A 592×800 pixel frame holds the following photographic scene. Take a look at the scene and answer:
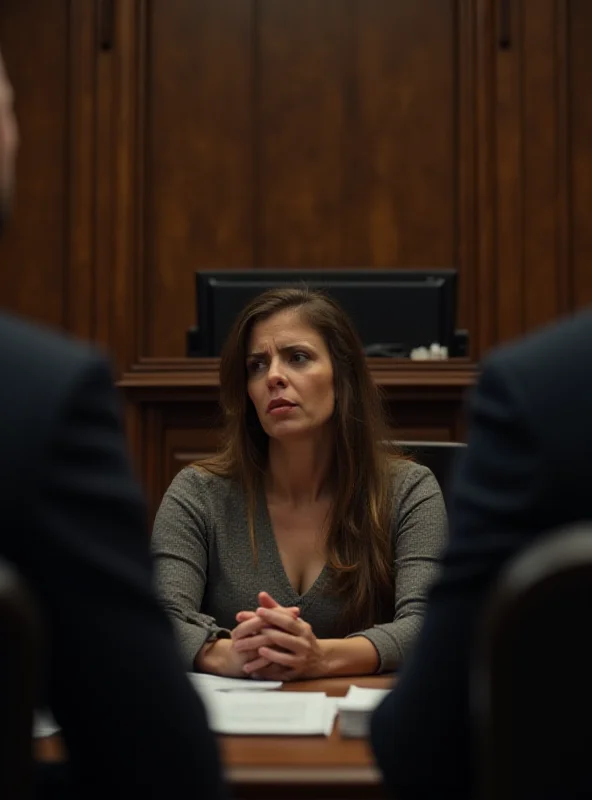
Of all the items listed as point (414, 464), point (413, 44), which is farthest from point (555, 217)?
point (414, 464)

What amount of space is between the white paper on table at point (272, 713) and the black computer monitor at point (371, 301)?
187 centimetres

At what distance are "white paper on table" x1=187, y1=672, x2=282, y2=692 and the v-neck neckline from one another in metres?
0.45

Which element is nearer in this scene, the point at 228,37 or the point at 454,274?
the point at 454,274

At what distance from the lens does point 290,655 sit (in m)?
1.91

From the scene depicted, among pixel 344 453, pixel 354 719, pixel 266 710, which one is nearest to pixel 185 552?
pixel 344 453

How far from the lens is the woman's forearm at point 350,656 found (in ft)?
6.49

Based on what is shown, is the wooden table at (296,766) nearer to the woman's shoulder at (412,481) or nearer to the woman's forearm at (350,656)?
the woman's forearm at (350,656)

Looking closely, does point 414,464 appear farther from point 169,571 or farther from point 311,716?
point 311,716

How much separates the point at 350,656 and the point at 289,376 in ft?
2.45

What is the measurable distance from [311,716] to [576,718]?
0.71 metres

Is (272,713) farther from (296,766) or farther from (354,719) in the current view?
(296,766)

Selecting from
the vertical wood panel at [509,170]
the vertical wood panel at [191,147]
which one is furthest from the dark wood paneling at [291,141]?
the vertical wood panel at [509,170]

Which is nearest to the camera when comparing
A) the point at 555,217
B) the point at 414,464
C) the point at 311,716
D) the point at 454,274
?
the point at 311,716

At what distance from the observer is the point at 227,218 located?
5355 millimetres
